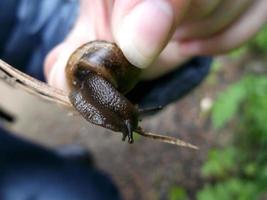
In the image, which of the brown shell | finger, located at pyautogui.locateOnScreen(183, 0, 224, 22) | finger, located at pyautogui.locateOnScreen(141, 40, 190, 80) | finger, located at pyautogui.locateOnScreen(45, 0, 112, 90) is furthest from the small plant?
the brown shell

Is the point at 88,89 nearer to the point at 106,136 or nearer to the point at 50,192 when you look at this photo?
the point at 50,192

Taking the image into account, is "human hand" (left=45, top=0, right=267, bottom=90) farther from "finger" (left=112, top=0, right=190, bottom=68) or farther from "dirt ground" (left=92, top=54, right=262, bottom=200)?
"dirt ground" (left=92, top=54, right=262, bottom=200)

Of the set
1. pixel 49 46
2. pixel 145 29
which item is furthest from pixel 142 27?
pixel 49 46

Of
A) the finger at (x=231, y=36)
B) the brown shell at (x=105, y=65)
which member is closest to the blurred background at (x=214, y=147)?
the finger at (x=231, y=36)

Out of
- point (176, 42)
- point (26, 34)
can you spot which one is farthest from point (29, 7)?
point (176, 42)

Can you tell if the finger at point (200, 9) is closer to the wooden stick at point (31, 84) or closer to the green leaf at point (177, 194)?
the wooden stick at point (31, 84)

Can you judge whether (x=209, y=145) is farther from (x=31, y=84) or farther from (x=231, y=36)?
(x=31, y=84)

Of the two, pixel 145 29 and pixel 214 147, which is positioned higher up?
pixel 145 29
